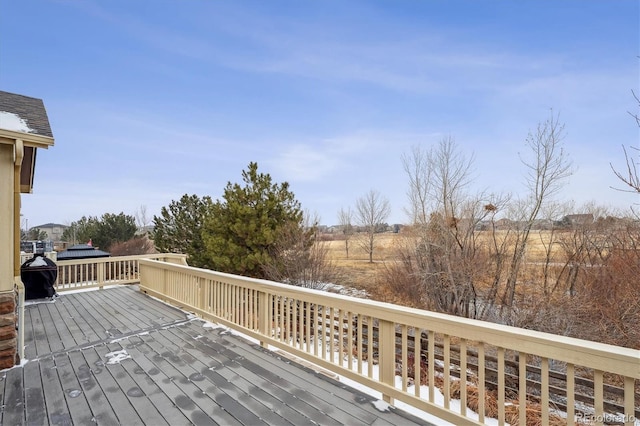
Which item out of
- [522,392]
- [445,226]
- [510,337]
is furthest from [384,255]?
[510,337]

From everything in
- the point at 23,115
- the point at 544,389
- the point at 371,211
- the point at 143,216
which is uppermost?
the point at 23,115

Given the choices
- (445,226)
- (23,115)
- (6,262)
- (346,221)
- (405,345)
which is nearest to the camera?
(405,345)

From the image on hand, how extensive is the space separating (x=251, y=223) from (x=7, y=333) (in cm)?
737

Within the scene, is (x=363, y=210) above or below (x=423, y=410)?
above

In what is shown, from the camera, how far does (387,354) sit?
2494 mm

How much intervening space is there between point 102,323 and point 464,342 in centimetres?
511

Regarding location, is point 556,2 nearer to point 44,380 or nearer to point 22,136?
point 22,136

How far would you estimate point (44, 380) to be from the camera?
2.82 metres

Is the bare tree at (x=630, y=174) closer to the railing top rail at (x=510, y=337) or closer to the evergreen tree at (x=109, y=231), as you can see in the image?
the railing top rail at (x=510, y=337)

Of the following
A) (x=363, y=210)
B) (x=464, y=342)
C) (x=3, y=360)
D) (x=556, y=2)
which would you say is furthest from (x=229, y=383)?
(x=363, y=210)

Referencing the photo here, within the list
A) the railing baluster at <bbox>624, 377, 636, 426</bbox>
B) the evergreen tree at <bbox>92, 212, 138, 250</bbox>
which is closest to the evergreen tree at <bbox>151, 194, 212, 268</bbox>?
the evergreen tree at <bbox>92, 212, 138, 250</bbox>

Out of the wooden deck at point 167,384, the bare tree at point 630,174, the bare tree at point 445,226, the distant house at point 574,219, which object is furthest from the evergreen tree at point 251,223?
the bare tree at point 630,174

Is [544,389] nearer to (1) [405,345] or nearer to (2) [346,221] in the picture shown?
(1) [405,345]

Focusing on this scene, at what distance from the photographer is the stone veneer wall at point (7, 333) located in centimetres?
306
